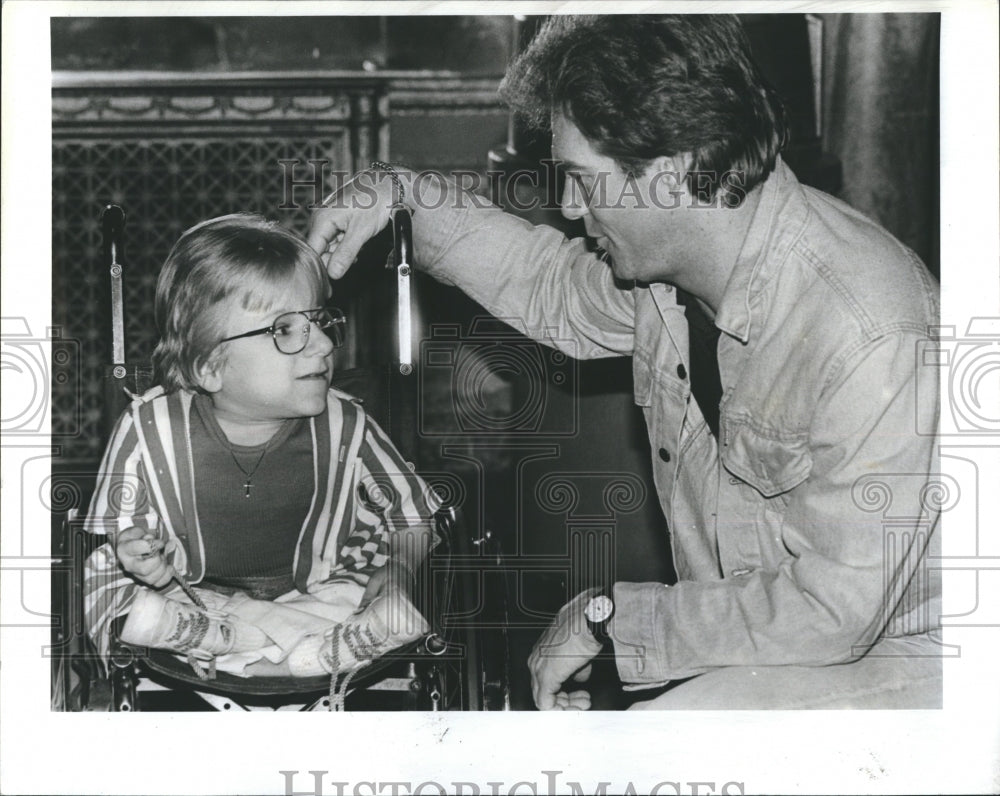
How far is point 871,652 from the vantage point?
7.04 ft

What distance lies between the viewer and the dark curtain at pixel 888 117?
2.28 m

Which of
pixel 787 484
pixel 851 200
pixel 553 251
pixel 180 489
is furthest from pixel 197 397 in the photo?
pixel 851 200

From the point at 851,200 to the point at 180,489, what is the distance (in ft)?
4.50

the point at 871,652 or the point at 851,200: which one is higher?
the point at 851,200

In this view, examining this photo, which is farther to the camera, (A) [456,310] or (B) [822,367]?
(A) [456,310]

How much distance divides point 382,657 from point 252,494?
0.38m

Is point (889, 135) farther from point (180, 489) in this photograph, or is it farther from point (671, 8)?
point (180, 489)

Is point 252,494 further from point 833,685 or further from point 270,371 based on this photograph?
point 833,685

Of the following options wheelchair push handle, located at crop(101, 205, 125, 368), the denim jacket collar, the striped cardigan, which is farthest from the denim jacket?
wheelchair push handle, located at crop(101, 205, 125, 368)

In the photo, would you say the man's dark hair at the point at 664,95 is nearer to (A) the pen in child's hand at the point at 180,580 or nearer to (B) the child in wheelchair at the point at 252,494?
(B) the child in wheelchair at the point at 252,494

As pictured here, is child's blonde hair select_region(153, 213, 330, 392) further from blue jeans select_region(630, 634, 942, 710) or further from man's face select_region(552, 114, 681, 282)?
blue jeans select_region(630, 634, 942, 710)

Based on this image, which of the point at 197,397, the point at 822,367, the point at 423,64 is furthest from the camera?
the point at 423,64

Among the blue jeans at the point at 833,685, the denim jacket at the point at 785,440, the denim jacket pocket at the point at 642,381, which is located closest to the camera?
the denim jacket at the point at 785,440

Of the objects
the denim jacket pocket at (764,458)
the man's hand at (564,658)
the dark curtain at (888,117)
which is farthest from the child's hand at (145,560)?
the dark curtain at (888,117)
